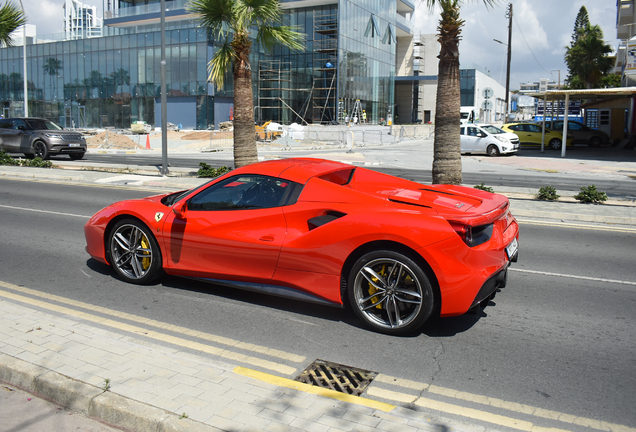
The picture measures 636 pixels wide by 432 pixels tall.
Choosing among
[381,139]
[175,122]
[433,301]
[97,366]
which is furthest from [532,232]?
[175,122]

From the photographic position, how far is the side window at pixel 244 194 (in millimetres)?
5480

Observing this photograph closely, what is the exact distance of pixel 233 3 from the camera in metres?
15.7

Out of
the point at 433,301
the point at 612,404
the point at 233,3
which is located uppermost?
the point at 233,3

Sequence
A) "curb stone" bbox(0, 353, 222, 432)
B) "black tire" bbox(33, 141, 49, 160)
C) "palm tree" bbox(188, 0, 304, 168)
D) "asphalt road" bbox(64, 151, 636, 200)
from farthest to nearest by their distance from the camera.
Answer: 1. "black tire" bbox(33, 141, 49, 160)
2. "asphalt road" bbox(64, 151, 636, 200)
3. "palm tree" bbox(188, 0, 304, 168)
4. "curb stone" bbox(0, 353, 222, 432)

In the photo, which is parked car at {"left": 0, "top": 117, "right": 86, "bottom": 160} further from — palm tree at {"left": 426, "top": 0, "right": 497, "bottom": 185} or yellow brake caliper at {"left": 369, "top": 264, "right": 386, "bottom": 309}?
yellow brake caliper at {"left": 369, "top": 264, "right": 386, "bottom": 309}

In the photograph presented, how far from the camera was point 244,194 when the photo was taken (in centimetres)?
572

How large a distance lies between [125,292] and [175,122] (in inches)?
1992

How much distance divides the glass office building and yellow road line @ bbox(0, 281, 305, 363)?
158ft

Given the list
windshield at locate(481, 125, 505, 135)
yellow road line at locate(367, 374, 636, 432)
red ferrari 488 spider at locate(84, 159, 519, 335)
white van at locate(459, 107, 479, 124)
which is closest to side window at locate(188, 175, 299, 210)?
red ferrari 488 spider at locate(84, 159, 519, 335)

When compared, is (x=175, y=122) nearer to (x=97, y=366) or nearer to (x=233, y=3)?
(x=233, y=3)

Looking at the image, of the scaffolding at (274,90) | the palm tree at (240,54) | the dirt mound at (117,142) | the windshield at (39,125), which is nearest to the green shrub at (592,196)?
the palm tree at (240,54)

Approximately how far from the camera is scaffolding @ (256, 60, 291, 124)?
5766cm

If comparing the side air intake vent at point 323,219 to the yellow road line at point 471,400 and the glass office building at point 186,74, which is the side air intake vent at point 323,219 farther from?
the glass office building at point 186,74

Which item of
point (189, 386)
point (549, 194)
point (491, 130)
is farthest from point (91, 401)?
point (491, 130)
